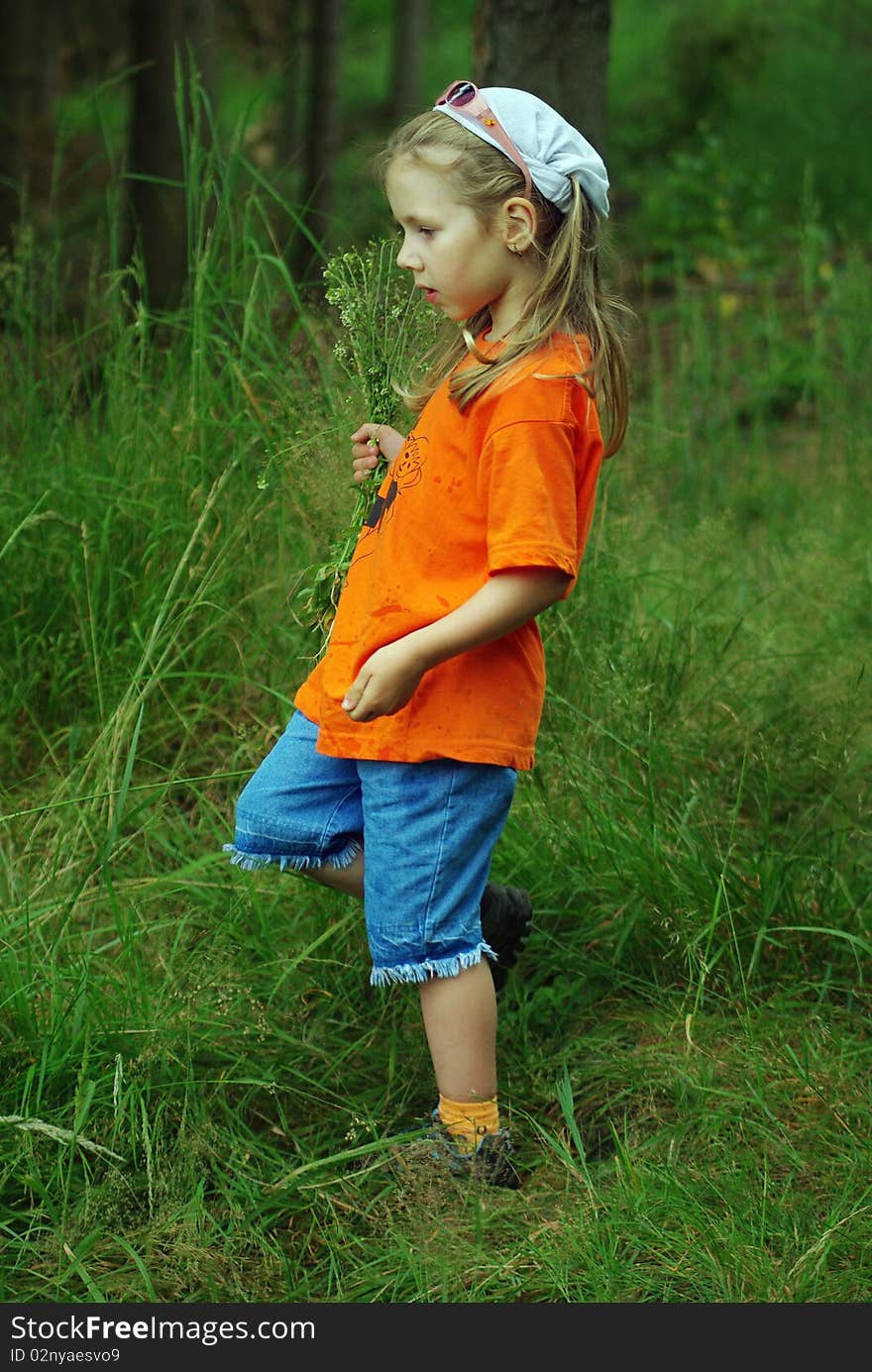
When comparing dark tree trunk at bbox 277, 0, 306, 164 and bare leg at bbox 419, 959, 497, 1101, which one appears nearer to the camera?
bare leg at bbox 419, 959, 497, 1101

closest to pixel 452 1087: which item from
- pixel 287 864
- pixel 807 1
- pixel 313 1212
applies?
pixel 313 1212

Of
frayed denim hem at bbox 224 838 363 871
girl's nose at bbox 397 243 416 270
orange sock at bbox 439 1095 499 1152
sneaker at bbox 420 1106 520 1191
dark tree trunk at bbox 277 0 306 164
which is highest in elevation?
girl's nose at bbox 397 243 416 270

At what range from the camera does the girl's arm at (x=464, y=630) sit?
6.24 feet

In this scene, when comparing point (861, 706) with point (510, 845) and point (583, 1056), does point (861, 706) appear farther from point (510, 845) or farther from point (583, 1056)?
point (583, 1056)

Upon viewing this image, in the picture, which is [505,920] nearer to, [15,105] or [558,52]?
[558,52]

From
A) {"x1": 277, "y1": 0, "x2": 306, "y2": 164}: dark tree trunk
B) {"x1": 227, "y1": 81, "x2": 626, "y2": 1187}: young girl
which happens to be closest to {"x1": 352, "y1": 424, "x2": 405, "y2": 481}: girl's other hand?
{"x1": 227, "y1": 81, "x2": 626, "y2": 1187}: young girl

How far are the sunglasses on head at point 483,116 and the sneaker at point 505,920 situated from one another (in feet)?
3.52

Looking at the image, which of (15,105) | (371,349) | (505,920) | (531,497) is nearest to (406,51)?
(15,105)

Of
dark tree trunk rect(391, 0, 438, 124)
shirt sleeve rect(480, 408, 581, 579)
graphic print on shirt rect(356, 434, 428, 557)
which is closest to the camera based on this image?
shirt sleeve rect(480, 408, 581, 579)

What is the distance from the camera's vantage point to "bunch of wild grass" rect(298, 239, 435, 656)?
2234 mm

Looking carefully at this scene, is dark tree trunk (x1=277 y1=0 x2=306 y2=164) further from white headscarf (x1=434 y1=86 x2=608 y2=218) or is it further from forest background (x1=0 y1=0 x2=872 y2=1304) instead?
white headscarf (x1=434 y1=86 x2=608 y2=218)

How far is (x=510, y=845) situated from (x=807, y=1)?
1352 cm

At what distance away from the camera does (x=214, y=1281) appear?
1.88 metres

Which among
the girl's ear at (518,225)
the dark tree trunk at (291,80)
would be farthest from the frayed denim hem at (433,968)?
the dark tree trunk at (291,80)
